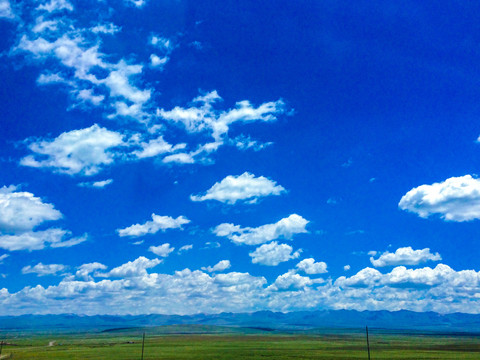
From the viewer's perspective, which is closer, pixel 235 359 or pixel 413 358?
pixel 235 359

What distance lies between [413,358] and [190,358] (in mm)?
69674

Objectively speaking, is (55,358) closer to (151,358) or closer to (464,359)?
(151,358)

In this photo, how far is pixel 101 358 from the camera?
409 ft

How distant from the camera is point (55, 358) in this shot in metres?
120

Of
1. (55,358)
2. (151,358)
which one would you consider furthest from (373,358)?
(55,358)

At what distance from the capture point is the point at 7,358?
382 ft

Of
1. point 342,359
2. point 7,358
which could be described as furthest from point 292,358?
point 7,358

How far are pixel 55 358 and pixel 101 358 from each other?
1326cm

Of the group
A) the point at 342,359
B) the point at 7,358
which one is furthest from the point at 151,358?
the point at 342,359

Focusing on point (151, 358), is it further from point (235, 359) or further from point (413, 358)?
point (413, 358)

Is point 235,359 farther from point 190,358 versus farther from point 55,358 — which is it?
point 55,358

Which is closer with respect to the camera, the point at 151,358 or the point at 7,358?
the point at 7,358

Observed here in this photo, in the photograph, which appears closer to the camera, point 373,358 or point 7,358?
point 7,358

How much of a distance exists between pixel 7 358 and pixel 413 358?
122695 mm
